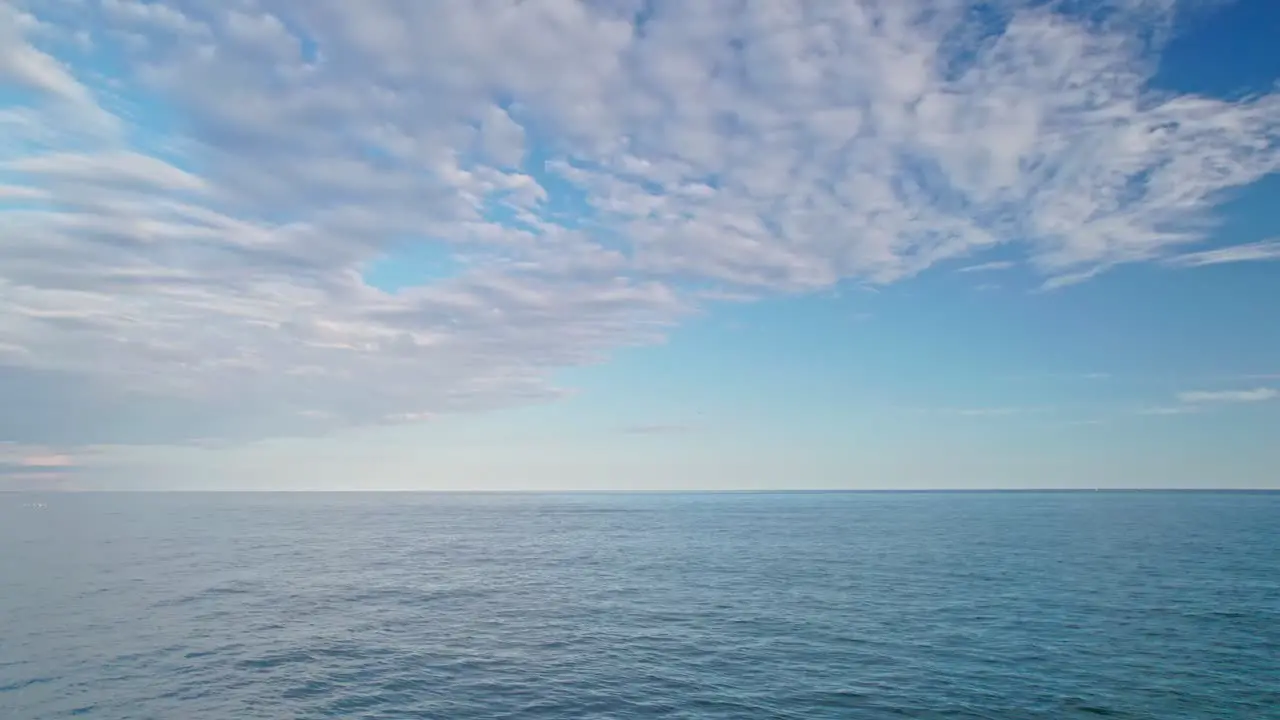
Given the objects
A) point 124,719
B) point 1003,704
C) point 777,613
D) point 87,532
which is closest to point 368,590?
point 124,719

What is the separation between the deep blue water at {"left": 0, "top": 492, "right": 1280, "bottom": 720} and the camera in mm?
34875

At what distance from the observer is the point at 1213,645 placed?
44312 mm

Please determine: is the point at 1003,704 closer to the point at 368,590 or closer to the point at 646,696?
the point at 646,696

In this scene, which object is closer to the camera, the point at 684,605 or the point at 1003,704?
the point at 1003,704

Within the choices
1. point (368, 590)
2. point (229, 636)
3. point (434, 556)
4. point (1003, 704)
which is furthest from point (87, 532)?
point (1003, 704)

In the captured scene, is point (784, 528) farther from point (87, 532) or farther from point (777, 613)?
point (87, 532)

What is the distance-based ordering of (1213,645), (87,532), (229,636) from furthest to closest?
1. (87,532)
2. (229,636)
3. (1213,645)

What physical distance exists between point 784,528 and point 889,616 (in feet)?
334

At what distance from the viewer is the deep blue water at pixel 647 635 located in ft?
114

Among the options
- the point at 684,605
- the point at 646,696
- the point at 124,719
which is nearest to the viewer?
the point at 124,719

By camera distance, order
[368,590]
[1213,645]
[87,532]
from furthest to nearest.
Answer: [87,532] → [368,590] → [1213,645]

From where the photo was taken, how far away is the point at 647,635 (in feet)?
160

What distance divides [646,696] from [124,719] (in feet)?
82.9

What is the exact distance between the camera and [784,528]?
153125mm
